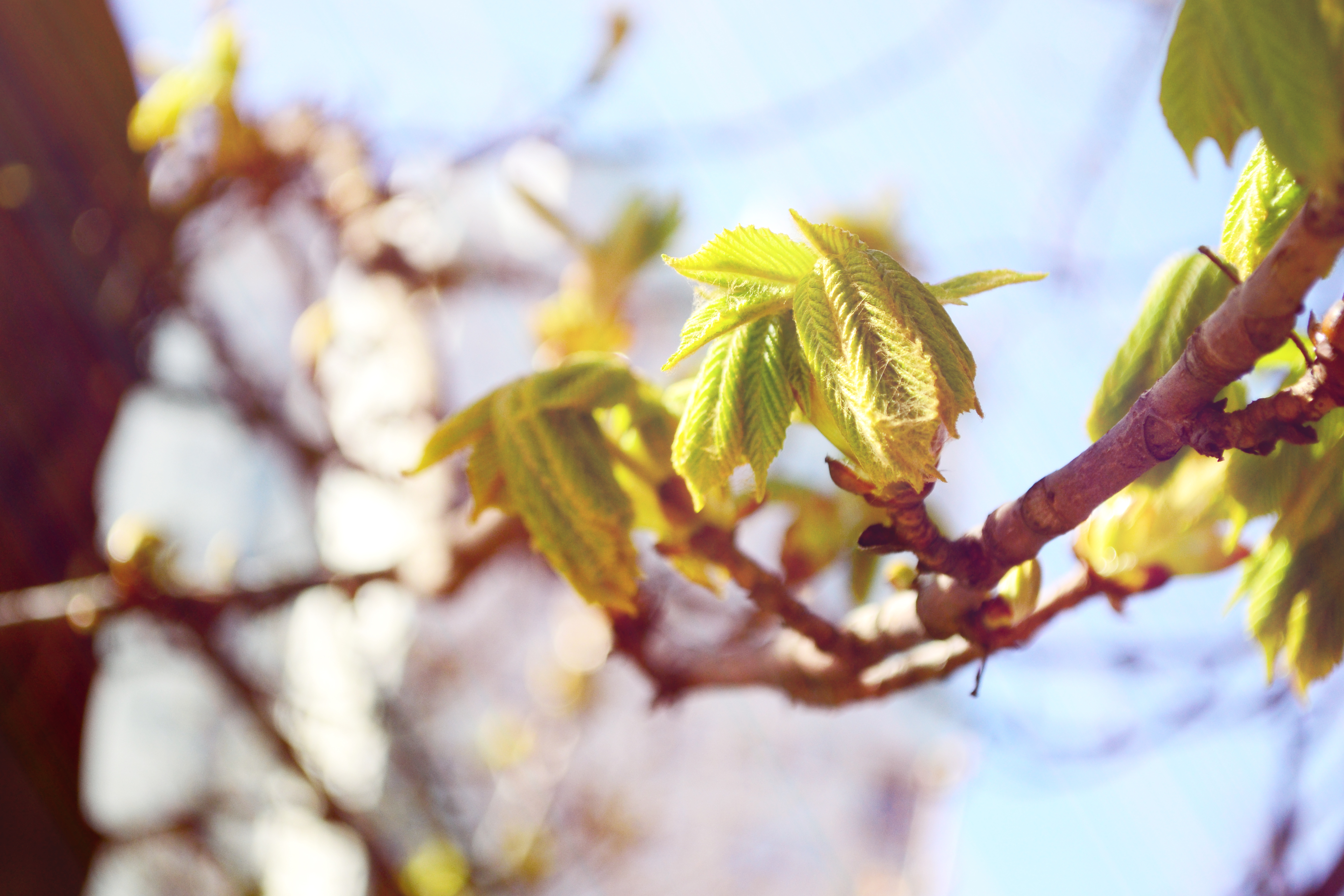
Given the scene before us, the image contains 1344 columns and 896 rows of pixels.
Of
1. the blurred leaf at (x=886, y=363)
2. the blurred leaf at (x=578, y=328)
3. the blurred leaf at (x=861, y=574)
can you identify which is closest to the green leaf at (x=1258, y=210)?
the blurred leaf at (x=886, y=363)

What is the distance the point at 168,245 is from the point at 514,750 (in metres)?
1.27

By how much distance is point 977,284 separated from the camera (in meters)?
0.33

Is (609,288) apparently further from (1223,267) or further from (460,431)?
(1223,267)

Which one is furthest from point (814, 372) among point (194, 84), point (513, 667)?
point (513, 667)

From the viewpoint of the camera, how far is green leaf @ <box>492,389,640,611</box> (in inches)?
16.7

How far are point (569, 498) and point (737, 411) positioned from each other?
139mm

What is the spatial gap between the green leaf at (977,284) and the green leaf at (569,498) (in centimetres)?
19

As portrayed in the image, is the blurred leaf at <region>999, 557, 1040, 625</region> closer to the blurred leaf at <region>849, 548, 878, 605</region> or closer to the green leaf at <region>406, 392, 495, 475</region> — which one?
the blurred leaf at <region>849, 548, 878, 605</region>

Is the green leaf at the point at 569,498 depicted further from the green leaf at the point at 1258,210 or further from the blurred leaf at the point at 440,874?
the blurred leaf at the point at 440,874

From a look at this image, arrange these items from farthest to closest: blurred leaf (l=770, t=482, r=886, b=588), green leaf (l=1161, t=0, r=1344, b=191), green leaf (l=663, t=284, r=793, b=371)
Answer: blurred leaf (l=770, t=482, r=886, b=588) < green leaf (l=663, t=284, r=793, b=371) < green leaf (l=1161, t=0, r=1344, b=191)

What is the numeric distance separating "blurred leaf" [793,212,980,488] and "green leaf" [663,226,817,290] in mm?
20

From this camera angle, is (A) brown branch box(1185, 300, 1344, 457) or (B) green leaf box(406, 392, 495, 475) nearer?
(A) brown branch box(1185, 300, 1344, 457)

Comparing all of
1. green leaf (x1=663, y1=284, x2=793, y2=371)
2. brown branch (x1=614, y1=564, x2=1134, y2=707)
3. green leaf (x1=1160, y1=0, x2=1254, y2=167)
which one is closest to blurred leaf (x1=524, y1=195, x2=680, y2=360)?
brown branch (x1=614, y1=564, x2=1134, y2=707)

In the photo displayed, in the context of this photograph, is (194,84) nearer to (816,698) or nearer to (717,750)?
(816,698)
